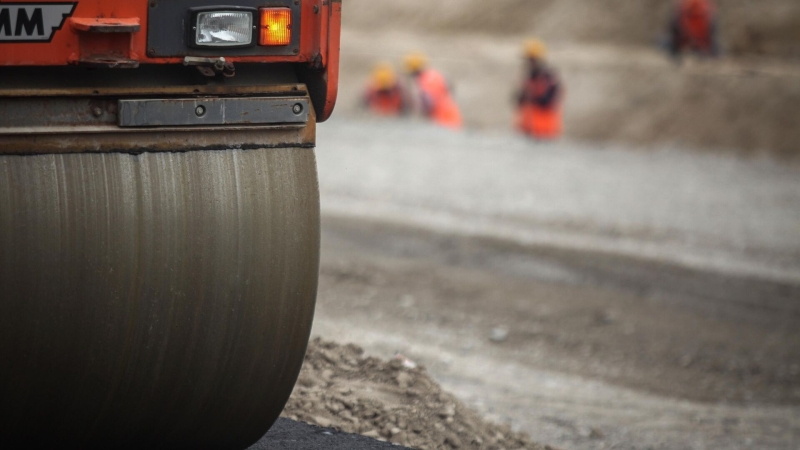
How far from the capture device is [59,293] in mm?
2840

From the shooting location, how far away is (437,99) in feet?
76.9

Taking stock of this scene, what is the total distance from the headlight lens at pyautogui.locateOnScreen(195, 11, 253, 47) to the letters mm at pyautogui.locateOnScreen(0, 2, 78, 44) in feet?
1.09

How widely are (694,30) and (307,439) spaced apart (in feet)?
84.8

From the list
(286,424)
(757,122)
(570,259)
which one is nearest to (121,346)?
(286,424)

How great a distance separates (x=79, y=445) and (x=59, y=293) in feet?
1.67

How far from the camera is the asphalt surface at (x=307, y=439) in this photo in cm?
372

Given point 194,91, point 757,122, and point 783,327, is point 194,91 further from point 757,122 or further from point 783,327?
point 757,122

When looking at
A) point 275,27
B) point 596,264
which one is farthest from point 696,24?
point 275,27

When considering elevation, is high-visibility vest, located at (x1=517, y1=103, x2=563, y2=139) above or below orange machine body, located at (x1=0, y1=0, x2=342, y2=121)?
below

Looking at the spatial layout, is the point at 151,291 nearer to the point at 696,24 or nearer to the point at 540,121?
the point at 540,121

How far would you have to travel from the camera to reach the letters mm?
2729mm

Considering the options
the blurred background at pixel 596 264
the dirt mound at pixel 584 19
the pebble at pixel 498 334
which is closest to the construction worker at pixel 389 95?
the blurred background at pixel 596 264

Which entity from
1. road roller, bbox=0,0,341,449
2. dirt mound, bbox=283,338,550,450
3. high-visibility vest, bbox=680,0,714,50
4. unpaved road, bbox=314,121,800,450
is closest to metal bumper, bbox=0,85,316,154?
road roller, bbox=0,0,341,449

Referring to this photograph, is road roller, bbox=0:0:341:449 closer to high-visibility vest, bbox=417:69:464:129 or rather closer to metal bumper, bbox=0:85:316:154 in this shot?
metal bumper, bbox=0:85:316:154
